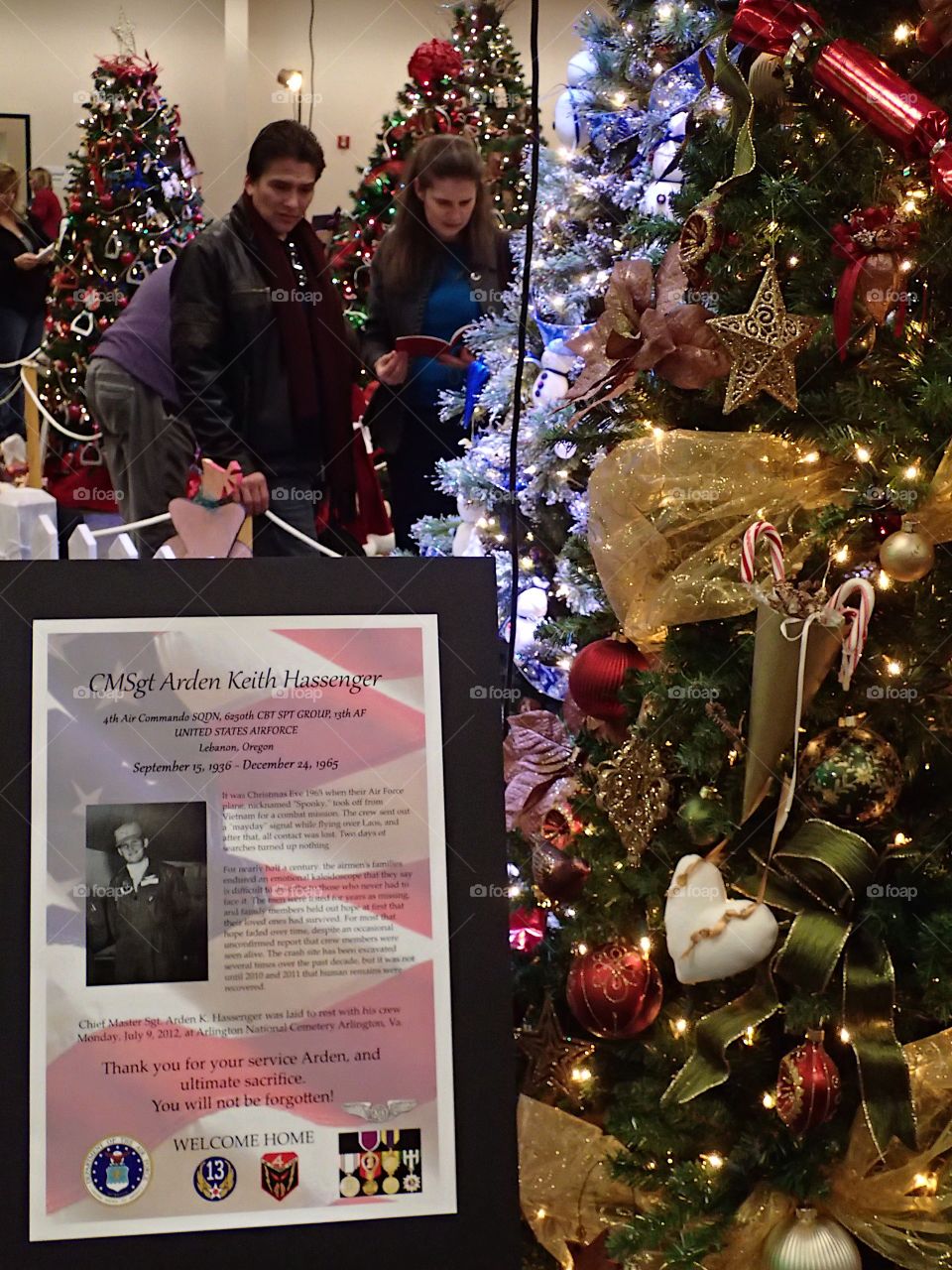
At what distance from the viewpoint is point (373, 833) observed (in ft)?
3.86

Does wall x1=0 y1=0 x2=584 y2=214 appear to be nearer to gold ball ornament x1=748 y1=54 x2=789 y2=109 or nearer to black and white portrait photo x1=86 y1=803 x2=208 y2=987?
gold ball ornament x1=748 y1=54 x2=789 y2=109

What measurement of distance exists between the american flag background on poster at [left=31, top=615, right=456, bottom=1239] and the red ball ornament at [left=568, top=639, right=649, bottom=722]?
371mm

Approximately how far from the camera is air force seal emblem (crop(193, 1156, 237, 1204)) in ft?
3.60

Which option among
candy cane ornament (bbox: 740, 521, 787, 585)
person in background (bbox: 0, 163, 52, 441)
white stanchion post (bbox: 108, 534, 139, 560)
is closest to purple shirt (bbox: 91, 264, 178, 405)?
white stanchion post (bbox: 108, 534, 139, 560)

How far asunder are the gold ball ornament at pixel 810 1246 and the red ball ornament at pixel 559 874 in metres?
0.43

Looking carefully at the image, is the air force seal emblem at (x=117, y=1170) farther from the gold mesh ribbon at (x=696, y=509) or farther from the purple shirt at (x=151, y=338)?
the purple shirt at (x=151, y=338)

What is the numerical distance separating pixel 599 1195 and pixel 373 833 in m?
0.53

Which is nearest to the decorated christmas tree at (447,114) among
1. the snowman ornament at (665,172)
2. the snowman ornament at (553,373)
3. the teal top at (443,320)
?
the teal top at (443,320)

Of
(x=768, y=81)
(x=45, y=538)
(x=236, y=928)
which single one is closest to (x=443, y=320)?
(x=45, y=538)

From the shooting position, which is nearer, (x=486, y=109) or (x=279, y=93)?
(x=486, y=109)

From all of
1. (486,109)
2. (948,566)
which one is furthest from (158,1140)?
(486,109)

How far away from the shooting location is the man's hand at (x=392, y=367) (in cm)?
339

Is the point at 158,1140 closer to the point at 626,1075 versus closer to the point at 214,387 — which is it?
the point at 626,1075

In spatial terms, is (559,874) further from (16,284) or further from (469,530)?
(16,284)
